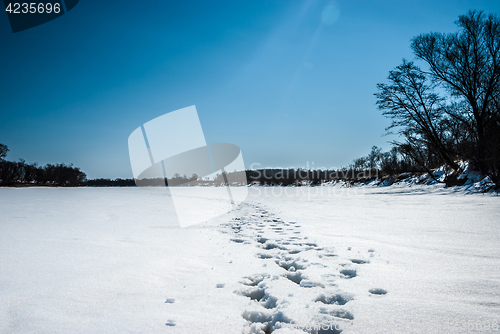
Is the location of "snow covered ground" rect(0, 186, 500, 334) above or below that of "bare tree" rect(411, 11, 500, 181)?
below

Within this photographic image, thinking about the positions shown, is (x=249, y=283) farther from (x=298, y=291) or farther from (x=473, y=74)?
(x=473, y=74)

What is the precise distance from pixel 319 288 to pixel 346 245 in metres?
1.32

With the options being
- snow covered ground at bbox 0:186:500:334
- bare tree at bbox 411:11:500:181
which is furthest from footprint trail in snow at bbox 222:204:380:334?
bare tree at bbox 411:11:500:181

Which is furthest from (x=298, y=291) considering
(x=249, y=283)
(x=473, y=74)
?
(x=473, y=74)

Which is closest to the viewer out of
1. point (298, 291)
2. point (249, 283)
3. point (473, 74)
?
point (298, 291)

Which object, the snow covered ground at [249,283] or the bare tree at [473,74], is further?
the bare tree at [473,74]

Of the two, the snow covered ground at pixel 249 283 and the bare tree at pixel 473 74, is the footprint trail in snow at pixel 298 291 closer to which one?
the snow covered ground at pixel 249 283

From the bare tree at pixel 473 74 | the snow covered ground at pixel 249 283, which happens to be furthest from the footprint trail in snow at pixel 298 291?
the bare tree at pixel 473 74

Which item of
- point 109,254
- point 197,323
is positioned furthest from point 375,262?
point 109,254

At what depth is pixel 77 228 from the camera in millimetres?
3361

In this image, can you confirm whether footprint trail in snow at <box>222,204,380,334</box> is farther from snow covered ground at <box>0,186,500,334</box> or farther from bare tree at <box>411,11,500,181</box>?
bare tree at <box>411,11,500,181</box>

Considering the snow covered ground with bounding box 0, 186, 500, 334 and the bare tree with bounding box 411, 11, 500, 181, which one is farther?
the bare tree with bounding box 411, 11, 500, 181

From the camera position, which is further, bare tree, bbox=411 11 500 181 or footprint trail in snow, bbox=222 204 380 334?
bare tree, bbox=411 11 500 181

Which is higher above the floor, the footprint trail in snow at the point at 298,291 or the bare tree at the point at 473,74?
the bare tree at the point at 473,74
